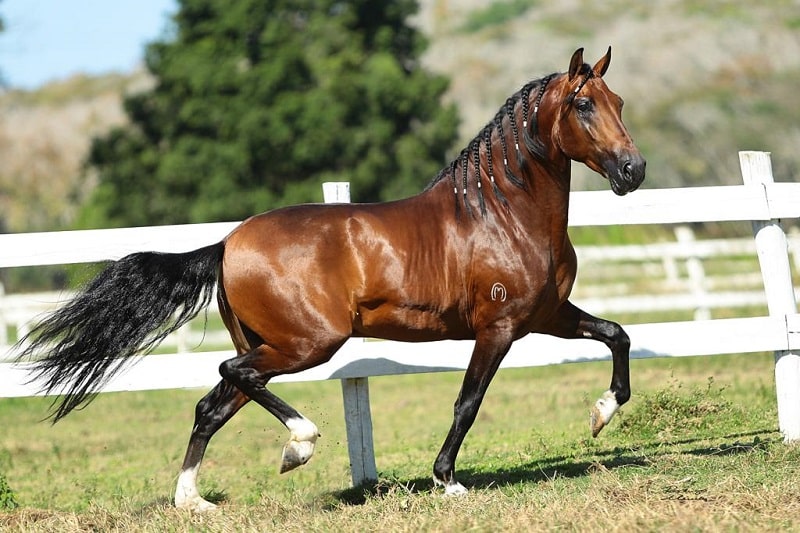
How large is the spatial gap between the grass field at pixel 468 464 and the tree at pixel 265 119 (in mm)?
16177

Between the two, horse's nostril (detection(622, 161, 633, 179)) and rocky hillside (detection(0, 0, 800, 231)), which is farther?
rocky hillside (detection(0, 0, 800, 231))

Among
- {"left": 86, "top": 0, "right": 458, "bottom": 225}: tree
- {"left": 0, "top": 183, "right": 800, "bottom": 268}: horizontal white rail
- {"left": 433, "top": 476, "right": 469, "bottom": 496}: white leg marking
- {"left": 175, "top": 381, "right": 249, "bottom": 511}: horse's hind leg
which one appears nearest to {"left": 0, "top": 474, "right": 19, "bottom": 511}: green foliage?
{"left": 175, "top": 381, "right": 249, "bottom": 511}: horse's hind leg

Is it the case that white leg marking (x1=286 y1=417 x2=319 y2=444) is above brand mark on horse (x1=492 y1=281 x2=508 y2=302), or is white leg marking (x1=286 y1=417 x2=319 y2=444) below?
below

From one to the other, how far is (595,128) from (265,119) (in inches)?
921

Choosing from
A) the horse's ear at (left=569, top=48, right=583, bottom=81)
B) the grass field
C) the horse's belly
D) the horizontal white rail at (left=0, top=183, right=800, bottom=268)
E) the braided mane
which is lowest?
the grass field

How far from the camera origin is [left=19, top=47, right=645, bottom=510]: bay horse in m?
5.60

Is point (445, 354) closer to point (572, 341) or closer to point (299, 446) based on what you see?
point (572, 341)

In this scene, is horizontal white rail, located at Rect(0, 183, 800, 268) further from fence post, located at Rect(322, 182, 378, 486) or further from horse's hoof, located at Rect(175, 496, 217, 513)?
horse's hoof, located at Rect(175, 496, 217, 513)

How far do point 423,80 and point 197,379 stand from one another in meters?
24.0

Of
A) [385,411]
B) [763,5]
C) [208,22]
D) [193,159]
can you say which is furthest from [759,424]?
[763,5]

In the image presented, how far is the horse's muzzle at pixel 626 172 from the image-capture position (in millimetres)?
5473

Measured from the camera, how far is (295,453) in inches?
213

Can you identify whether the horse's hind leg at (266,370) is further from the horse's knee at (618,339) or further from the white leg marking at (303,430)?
the horse's knee at (618,339)

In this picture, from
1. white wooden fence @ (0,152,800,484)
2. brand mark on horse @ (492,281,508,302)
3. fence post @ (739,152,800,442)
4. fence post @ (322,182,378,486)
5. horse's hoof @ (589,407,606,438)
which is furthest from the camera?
fence post @ (739,152,800,442)
